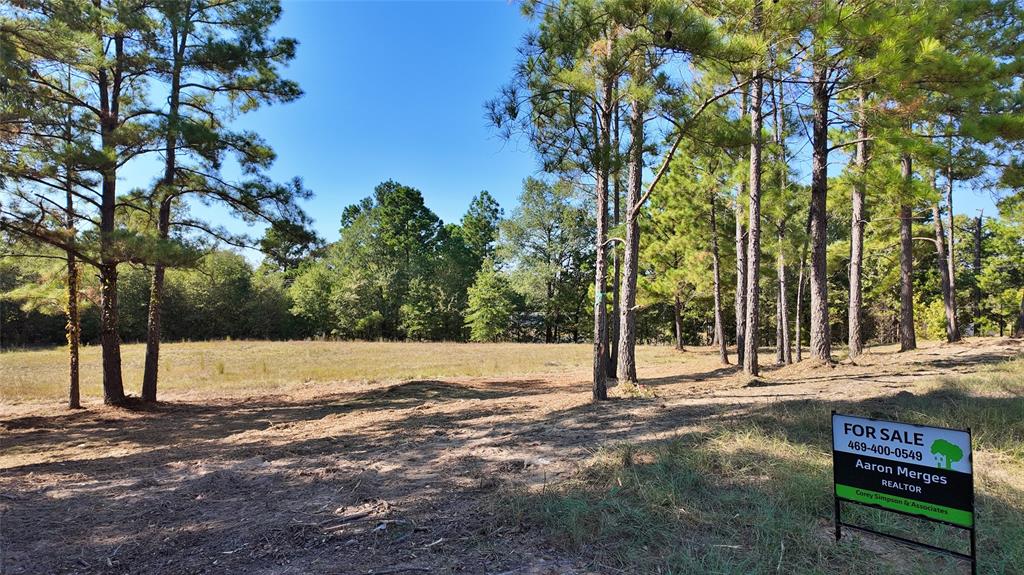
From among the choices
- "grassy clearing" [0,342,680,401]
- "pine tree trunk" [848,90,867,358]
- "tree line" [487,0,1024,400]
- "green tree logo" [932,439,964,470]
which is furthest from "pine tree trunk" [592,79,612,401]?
"grassy clearing" [0,342,680,401]

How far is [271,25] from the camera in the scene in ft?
35.6

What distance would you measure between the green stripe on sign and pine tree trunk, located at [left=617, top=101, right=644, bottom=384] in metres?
5.25

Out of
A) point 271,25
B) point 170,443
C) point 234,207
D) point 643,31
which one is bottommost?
point 170,443

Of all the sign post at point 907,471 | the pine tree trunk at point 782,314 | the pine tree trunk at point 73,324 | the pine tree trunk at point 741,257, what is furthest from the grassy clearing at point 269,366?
the sign post at point 907,471

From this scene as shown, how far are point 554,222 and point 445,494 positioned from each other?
1320 inches

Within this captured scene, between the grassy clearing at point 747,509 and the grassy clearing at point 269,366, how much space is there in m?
12.4

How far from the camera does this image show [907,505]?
9.23 feet

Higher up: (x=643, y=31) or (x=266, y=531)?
(x=643, y=31)

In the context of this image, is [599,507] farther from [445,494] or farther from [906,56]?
[906,56]

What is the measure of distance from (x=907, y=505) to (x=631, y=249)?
568 centimetres

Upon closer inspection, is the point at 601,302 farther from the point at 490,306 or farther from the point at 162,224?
the point at 490,306

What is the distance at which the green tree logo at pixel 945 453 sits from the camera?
2.64 meters

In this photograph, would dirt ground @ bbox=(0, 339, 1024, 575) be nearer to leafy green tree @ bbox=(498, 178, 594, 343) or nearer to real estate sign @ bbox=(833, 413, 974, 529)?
real estate sign @ bbox=(833, 413, 974, 529)

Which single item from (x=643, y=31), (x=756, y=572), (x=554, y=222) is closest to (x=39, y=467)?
(x=756, y=572)
